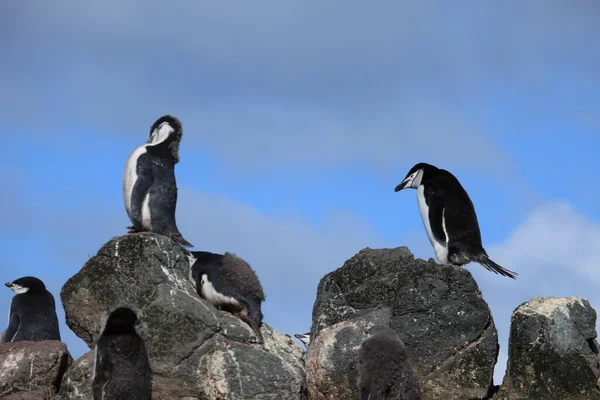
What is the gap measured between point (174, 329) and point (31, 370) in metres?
1.93

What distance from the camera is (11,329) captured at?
12945mm

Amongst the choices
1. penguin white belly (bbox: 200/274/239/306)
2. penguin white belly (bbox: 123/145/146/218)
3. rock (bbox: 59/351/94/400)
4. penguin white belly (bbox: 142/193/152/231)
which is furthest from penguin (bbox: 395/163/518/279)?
rock (bbox: 59/351/94/400)

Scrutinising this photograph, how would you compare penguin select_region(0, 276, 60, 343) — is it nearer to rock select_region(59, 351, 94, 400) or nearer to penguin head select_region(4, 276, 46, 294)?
penguin head select_region(4, 276, 46, 294)

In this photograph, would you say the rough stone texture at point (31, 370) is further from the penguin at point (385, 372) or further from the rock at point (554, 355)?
the rock at point (554, 355)

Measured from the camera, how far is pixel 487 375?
10.4m

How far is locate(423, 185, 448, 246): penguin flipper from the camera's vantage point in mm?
12028

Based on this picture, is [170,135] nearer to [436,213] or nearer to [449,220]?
[436,213]

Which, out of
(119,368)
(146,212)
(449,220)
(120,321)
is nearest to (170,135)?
(146,212)

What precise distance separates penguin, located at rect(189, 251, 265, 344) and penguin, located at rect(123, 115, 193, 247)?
0.79 metres

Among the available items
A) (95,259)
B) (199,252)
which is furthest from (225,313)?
(95,259)

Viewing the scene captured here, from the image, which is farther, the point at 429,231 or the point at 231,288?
the point at 429,231

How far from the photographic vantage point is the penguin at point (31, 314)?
41.9 feet

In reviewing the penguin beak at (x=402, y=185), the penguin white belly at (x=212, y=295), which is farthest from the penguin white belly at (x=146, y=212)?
the penguin beak at (x=402, y=185)

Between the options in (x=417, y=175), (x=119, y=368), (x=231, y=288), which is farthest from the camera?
(x=417, y=175)
